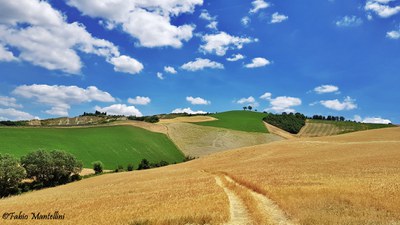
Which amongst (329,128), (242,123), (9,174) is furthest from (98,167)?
(329,128)

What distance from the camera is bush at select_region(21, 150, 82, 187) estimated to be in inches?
2815

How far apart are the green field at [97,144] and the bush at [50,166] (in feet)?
25.7

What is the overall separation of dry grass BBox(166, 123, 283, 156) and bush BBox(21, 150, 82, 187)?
4145 centimetres

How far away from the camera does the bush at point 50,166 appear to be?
71.5 m

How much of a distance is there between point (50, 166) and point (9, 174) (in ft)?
31.4

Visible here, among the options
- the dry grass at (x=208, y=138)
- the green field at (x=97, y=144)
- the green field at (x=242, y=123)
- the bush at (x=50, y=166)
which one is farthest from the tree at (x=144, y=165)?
the green field at (x=242, y=123)

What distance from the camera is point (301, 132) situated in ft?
503

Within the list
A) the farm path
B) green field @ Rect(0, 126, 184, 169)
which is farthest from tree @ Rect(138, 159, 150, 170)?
the farm path

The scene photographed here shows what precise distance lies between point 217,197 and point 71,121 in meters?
186

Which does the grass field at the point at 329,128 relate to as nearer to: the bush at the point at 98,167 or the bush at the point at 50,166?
the bush at the point at 98,167

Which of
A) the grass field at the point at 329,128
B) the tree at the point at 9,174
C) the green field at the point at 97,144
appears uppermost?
the grass field at the point at 329,128

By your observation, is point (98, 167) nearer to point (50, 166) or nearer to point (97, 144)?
point (50, 166)

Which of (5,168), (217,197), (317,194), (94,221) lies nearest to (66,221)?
(94,221)

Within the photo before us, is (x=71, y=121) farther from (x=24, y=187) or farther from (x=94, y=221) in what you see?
(x=94, y=221)
